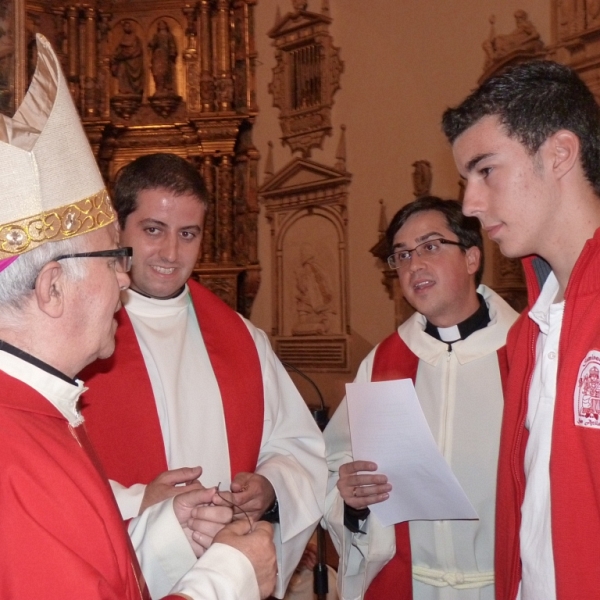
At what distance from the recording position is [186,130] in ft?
33.4

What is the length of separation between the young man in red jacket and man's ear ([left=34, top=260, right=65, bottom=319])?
105cm

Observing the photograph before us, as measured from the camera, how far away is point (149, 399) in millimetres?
2693

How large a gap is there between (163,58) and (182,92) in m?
0.53

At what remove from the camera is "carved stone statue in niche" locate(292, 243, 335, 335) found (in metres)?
9.02

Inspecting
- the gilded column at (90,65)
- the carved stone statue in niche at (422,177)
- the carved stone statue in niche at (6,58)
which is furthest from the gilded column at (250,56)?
the carved stone statue in niche at (6,58)

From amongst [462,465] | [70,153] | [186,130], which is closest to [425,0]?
[186,130]

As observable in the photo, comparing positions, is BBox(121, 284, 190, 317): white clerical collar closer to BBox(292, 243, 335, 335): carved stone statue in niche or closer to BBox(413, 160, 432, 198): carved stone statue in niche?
BBox(413, 160, 432, 198): carved stone statue in niche

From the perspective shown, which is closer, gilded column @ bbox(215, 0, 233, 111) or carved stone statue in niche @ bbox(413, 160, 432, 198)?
carved stone statue in niche @ bbox(413, 160, 432, 198)

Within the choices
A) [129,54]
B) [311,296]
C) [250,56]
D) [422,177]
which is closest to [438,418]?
[422,177]

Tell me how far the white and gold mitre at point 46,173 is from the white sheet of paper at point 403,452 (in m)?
1.18

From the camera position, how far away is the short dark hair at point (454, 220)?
9.71 ft

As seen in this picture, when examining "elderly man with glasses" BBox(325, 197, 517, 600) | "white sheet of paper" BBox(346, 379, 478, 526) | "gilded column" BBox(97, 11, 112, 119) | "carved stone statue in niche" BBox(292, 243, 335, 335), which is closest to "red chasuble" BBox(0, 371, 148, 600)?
"white sheet of paper" BBox(346, 379, 478, 526)

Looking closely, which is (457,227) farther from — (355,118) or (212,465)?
(355,118)

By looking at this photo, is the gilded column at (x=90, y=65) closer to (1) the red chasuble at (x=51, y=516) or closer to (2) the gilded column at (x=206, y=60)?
(2) the gilded column at (x=206, y=60)
